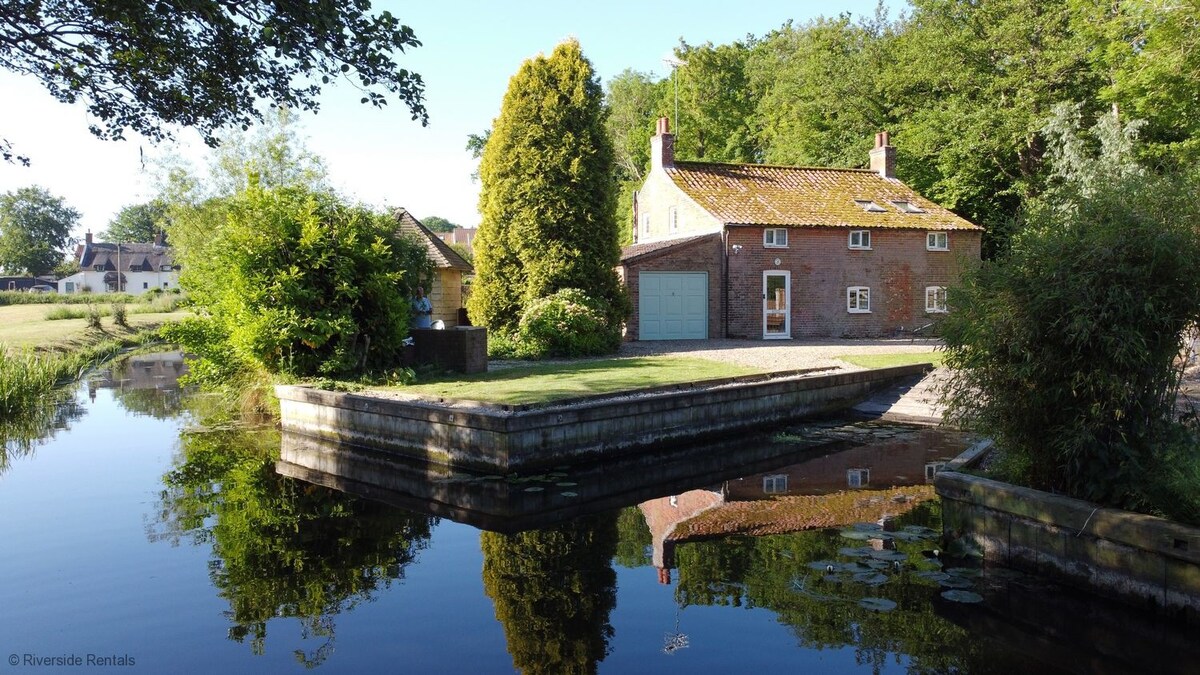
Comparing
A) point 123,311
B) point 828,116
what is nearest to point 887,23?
point 828,116

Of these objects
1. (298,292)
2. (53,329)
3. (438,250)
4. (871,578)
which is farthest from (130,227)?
(871,578)

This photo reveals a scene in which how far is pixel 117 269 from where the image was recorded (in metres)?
93.2

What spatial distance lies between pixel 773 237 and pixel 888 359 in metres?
7.68

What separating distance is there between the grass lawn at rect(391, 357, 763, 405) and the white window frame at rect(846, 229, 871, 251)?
10615 mm

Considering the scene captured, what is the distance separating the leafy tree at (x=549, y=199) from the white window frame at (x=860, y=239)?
8.89 m

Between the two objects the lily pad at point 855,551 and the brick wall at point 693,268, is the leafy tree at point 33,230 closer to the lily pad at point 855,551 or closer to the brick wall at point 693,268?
the brick wall at point 693,268

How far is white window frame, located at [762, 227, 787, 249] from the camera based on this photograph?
25766 mm

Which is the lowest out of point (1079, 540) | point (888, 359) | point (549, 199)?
point (1079, 540)

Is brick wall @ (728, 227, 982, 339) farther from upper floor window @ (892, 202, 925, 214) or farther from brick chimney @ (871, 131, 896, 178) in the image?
brick chimney @ (871, 131, 896, 178)

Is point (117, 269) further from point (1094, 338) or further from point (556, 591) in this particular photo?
point (1094, 338)

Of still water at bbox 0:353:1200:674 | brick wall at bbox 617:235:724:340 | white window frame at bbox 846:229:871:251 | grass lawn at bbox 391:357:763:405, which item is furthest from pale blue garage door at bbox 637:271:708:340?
still water at bbox 0:353:1200:674

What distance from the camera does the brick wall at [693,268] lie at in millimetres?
24438

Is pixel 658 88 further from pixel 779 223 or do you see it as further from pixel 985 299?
pixel 985 299

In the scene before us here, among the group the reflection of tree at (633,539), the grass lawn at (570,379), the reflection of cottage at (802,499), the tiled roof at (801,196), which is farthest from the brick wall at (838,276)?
the reflection of tree at (633,539)
